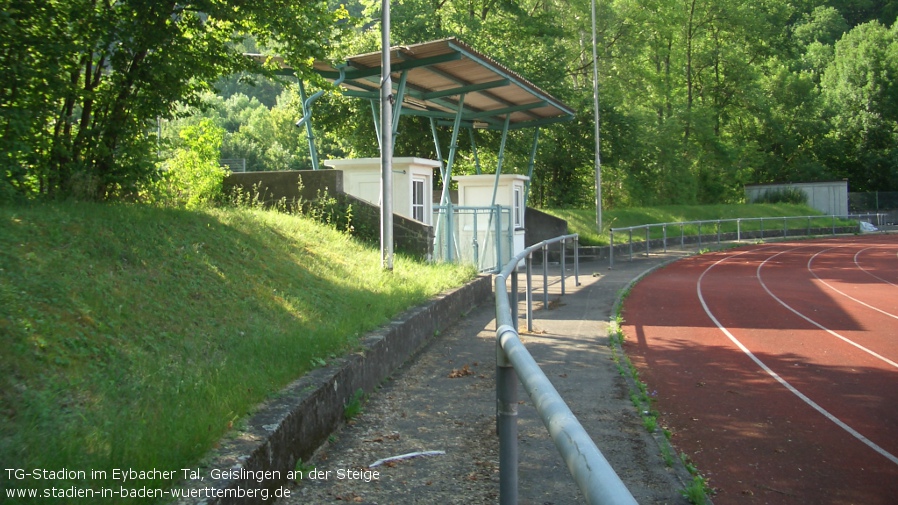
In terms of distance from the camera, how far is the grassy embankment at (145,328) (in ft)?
13.8

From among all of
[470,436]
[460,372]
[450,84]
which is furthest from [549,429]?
[450,84]

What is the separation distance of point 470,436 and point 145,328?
2.67m

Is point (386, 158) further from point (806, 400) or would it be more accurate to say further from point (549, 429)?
point (549, 429)

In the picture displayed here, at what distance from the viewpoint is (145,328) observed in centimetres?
625

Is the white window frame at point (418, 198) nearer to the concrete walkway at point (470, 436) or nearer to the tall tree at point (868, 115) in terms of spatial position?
the concrete walkway at point (470, 436)

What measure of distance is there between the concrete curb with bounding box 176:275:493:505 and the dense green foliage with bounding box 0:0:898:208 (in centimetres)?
387

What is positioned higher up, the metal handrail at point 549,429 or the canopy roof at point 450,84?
the canopy roof at point 450,84

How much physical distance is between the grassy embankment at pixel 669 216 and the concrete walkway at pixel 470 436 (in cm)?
2190

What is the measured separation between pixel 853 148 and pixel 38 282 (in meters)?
66.1

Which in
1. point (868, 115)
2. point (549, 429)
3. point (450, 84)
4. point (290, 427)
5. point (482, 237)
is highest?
point (868, 115)

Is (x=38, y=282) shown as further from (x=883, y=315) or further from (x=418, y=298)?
(x=883, y=315)

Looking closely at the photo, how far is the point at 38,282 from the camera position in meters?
5.88

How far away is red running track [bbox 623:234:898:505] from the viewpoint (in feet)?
19.4

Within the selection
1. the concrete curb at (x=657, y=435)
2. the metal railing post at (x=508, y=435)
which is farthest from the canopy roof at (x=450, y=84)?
the metal railing post at (x=508, y=435)
